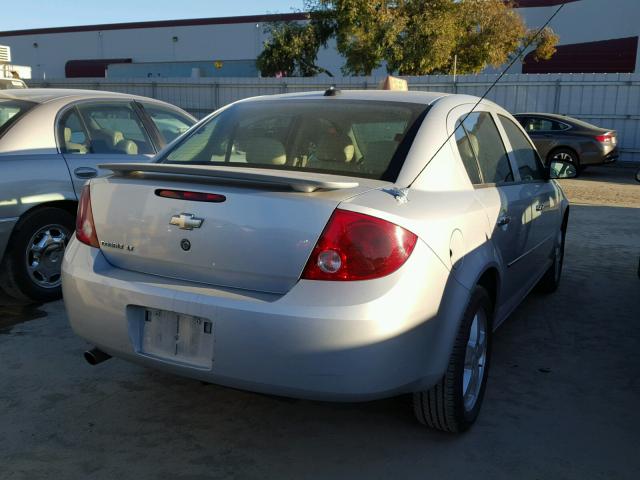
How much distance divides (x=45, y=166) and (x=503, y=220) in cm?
331

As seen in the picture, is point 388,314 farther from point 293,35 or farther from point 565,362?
point 293,35

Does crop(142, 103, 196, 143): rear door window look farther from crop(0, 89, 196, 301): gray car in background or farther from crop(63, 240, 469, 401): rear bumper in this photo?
crop(63, 240, 469, 401): rear bumper

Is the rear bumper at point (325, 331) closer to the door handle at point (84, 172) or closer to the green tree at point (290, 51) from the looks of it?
the door handle at point (84, 172)

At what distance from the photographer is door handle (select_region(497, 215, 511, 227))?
3316mm

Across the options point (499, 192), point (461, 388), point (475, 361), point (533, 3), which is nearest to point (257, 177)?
point (461, 388)

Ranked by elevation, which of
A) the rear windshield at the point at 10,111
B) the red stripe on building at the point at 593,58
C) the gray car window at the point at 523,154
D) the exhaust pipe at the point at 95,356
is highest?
the red stripe on building at the point at 593,58

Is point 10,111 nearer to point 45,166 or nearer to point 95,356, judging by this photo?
point 45,166

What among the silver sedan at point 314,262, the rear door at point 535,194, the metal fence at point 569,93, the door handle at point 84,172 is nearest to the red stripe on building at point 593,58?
the metal fence at point 569,93

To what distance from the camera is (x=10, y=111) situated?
4844 mm

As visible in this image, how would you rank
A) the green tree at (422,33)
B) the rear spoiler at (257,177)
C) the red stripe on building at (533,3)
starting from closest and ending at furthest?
the rear spoiler at (257,177) < the green tree at (422,33) < the red stripe on building at (533,3)

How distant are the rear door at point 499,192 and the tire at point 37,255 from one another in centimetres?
317

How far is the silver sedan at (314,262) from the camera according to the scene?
2.37 metres

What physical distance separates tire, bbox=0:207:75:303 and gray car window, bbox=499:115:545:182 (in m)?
3.37

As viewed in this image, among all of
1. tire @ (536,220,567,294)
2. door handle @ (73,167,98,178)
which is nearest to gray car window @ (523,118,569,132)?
tire @ (536,220,567,294)
